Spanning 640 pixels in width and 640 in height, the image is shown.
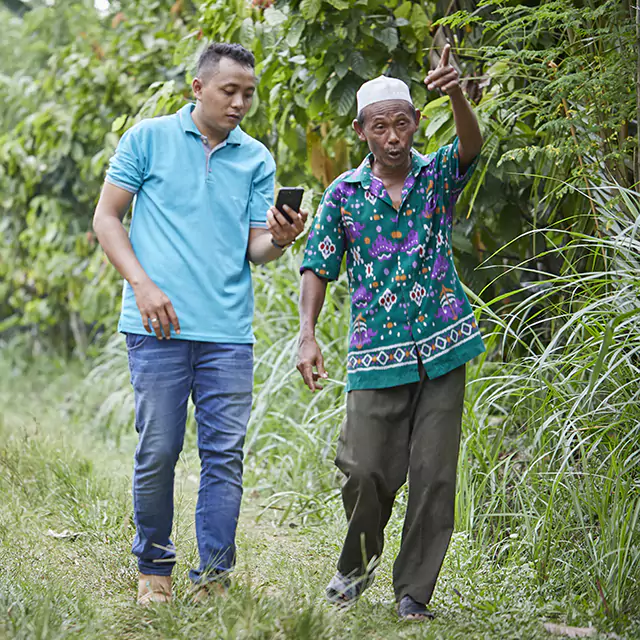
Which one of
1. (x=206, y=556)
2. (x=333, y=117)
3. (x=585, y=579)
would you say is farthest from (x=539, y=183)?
(x=206, y=556)

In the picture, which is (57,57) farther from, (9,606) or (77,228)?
(9,606)

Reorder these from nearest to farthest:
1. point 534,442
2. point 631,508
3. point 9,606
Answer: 1. point 9,606
2. point 631,508
3. point 534,442

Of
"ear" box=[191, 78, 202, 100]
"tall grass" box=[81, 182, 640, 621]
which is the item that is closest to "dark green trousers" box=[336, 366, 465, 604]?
"tall grass" box=[81, 182, 640, 621]

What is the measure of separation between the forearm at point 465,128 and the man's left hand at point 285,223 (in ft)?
1.89

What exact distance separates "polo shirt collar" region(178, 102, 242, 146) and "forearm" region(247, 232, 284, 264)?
1.21 ft

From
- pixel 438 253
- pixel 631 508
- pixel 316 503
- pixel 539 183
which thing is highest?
pixel 539 183

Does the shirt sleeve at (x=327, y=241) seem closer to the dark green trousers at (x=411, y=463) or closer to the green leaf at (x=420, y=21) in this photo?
the dark green trousers at (x=411, y=463)

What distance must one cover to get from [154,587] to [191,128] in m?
1.65

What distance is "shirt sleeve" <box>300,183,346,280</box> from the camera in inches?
133

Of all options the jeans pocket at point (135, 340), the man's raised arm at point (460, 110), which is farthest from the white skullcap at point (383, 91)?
the jeans pocket at point (135, 340)

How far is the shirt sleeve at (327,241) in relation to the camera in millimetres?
3377

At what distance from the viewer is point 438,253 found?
10.7 feet

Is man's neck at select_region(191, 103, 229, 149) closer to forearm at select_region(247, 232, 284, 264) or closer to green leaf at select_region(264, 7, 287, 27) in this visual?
forearm at select_region(247, 232, 284, 264)

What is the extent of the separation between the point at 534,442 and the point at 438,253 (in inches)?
37.8
